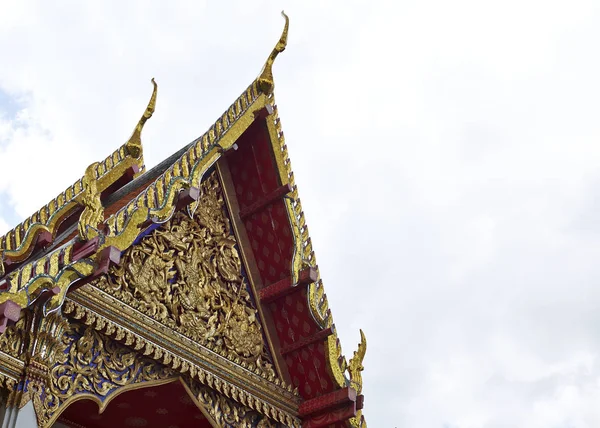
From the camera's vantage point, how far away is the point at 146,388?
21.1 ft

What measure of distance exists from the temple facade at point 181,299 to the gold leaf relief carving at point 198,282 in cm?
1

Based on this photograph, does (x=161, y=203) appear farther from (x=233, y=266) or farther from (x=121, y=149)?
(x=121, y=149)

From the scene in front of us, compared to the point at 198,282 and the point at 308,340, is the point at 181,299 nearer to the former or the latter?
the point at 198,282

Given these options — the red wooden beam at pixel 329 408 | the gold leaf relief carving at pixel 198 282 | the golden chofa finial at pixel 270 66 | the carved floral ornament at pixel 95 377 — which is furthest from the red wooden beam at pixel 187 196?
→ the red wooden beam at pixel 329 408

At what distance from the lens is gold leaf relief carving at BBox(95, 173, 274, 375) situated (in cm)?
627

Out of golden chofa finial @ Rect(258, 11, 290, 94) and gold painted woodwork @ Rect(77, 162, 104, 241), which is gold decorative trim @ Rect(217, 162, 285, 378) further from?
gold painted woodwork @ Rect(77, 162, 104, 241)

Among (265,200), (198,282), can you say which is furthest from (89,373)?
(265,200)

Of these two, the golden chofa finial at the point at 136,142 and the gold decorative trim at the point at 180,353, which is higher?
the golden chofa finial at the point at 136,142

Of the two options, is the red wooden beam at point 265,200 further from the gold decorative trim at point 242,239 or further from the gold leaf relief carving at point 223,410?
the gold leaf relief carving at point 223,410

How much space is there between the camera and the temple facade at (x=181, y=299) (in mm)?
5219

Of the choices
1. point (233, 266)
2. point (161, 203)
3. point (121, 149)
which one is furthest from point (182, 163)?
point (121, 149)

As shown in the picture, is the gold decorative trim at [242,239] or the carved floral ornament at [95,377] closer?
the carved floral ornament at [95,377]

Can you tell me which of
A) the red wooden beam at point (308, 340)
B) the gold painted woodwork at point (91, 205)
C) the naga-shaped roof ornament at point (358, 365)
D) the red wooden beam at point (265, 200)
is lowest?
the naga-shaped roof ornament at point (358, 365)

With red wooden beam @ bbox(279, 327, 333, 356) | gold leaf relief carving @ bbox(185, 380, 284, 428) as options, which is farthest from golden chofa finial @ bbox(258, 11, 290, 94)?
gold leaf relief carving @ bbox(185, 380, 284, 428)
